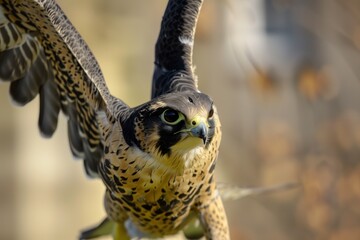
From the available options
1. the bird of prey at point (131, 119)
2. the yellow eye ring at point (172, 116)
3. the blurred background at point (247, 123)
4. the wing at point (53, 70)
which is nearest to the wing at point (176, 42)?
the bird of prey at point (131, 119)

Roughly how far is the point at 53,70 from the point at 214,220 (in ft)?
3.63

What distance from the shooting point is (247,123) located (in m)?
10.5

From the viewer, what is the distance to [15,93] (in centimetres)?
517

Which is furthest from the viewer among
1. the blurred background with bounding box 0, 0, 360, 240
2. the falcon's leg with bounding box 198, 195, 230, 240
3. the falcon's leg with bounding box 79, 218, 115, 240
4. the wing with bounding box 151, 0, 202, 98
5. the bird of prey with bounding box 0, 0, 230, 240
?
the blurred background with bounding box 0, 0, 360, 240

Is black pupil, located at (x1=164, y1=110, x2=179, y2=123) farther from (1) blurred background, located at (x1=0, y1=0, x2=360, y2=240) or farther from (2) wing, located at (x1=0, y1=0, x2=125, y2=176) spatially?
(1) blurred background, located at (x1=0, y1=0, x2=360, y2=240)

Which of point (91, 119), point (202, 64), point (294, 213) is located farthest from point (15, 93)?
point (202, 64)

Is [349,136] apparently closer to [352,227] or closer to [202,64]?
[352,227]

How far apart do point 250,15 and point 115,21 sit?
1.37m

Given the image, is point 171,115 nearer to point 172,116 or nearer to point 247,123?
point 172,116

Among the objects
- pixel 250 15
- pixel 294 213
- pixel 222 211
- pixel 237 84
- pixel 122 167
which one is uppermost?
pixel 122 167

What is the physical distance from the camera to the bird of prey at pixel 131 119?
416 centimetres

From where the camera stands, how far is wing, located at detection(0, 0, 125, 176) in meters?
4.56

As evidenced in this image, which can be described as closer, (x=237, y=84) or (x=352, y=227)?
(x=352, y=227)

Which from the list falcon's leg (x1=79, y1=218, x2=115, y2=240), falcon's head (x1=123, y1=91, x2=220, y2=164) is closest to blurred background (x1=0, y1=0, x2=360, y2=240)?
falcon's leg (x1=79, y1=218, x2=115, y2=240)
